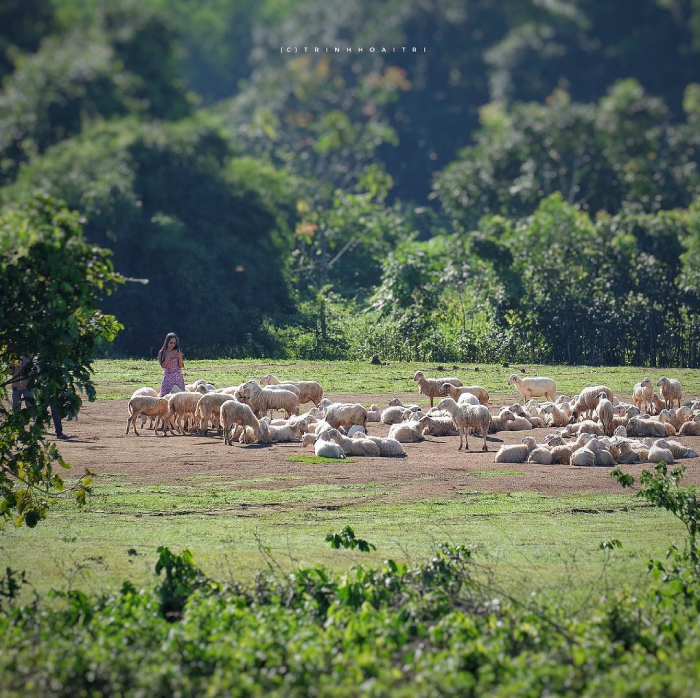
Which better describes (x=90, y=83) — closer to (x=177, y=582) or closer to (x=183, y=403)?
(x=183, y=403)

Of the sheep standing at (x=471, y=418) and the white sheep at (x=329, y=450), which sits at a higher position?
the sheep standing at (x=471, y=418)

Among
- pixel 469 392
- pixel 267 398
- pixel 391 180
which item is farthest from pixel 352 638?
pixel 391 180

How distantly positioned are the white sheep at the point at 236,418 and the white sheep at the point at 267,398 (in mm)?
1675

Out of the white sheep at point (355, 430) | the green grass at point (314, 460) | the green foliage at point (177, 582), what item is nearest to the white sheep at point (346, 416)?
the white sheep at point (355, 430)

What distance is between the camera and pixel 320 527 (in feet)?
40.2

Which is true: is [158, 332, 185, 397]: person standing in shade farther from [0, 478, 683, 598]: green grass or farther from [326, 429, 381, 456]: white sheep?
[0, 478, 683, 598]: green grass

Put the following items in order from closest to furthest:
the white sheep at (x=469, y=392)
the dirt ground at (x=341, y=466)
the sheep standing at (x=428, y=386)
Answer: the dirt ground at (x=341, y=466) → the white sheep at (x=469, y=392) → the sheep standing at (x=428, y=386)

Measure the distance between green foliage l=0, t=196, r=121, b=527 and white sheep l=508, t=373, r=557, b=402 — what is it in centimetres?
1185

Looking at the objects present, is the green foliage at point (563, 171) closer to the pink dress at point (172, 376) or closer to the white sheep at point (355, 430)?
the pink dress at point (172, 376)

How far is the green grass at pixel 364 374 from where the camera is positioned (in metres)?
24.2

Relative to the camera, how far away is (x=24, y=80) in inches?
1874

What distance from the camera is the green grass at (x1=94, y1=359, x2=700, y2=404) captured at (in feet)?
79.3

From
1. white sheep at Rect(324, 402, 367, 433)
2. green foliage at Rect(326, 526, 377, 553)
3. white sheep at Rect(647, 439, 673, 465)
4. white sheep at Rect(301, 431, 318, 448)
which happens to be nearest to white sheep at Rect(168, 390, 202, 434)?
white sheep at Rect(324, 402, 367, 433)

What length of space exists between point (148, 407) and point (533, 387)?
696 centimetres
